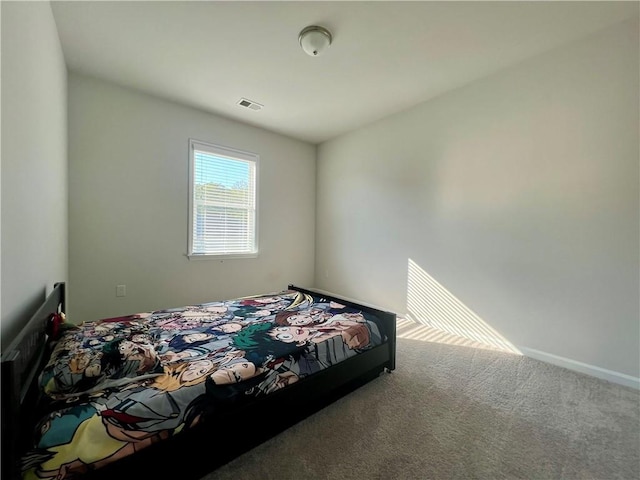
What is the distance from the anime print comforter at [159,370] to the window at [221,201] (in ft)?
5.21

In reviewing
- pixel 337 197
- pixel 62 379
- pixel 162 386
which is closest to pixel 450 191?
pixel 337 197

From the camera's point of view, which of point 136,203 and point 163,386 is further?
point 136,203

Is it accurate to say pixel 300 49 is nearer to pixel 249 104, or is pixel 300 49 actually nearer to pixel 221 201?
pixel 249 104

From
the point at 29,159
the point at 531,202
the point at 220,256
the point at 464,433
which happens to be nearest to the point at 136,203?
the point at 220,256

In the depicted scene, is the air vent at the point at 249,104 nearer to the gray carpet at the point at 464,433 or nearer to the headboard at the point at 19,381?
the headboard at the point at 19,381

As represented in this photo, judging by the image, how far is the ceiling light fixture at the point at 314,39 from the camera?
212 cm

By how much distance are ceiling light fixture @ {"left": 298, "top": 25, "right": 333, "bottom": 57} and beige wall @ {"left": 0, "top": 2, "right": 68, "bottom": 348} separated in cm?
167

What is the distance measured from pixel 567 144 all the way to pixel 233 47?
3.01 metres

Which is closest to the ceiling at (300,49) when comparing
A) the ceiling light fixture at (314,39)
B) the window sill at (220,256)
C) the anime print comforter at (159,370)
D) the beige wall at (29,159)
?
the ceiling light fixture at (314,39)

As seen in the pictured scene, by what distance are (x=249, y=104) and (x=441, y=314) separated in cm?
348

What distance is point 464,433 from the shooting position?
1543 millimetres

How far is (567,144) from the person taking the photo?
228 centimetres

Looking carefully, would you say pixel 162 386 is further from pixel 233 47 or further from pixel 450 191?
pixel 450 191

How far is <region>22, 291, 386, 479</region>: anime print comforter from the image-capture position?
0.97m
